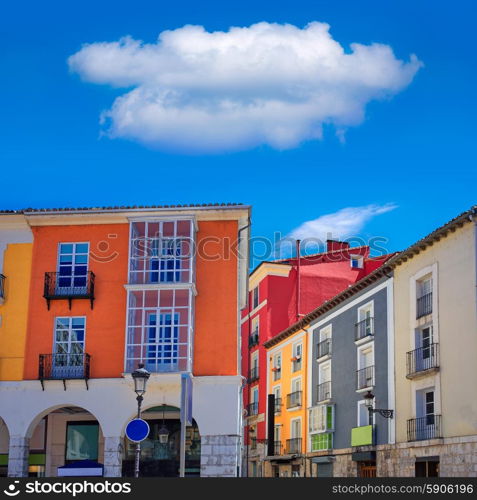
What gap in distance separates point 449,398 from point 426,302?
4078 millimetres

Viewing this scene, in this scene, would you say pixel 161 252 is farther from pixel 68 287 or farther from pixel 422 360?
pixel 422 360

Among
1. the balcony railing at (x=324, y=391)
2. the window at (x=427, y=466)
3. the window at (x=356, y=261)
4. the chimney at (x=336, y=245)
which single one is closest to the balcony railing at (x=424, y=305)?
the window at (x=427, y=466)

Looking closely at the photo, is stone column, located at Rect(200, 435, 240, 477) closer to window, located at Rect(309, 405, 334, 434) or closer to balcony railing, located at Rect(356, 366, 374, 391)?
balcony railing, located at Rect(356, 366, 374, 391)

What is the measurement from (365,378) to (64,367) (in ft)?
49.4

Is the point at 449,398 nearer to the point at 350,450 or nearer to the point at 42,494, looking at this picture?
the point at 350,450

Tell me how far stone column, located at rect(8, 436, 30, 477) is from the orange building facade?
0.03 meters

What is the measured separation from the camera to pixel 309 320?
4606 centimetres

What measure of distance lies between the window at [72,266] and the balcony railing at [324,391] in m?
17.5

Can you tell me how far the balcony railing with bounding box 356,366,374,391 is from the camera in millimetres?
37312

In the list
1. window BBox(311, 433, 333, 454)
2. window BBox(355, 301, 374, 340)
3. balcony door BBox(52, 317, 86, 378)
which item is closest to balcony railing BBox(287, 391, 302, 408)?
window BBox(311, 433, 333, 454)

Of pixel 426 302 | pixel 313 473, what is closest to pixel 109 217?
pixel 426 302

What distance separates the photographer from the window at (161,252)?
28.7m

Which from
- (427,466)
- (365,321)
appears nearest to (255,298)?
(365,321)

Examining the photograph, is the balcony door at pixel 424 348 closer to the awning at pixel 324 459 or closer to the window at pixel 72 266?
the awning at pixel 324 459
